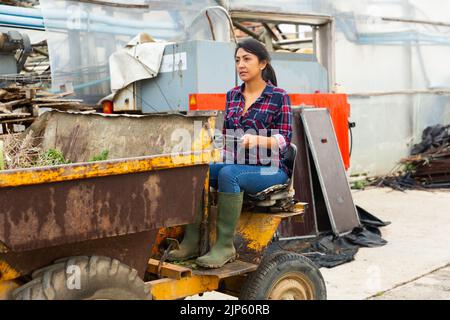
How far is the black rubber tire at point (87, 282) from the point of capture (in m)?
2.75

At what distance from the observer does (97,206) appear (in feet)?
9.53

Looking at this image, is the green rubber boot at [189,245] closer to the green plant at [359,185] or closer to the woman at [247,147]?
the woman at [247,147]

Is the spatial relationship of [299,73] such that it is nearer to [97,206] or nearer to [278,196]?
[278,196]

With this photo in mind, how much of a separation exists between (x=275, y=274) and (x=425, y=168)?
8180mm

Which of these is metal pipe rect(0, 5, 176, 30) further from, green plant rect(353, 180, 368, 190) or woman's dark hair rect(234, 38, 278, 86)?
green plant rect(353, 180, 368, 190)

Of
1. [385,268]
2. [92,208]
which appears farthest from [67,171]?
[385,268]

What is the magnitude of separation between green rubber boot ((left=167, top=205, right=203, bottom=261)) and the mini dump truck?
4cm

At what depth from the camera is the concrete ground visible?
5395 millimetres

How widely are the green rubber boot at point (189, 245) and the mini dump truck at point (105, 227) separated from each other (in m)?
0.04

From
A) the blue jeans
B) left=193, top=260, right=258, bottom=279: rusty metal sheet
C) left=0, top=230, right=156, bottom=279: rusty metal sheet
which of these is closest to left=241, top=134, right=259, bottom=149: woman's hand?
the blue jeans

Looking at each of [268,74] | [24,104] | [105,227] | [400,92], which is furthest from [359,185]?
[105,227]

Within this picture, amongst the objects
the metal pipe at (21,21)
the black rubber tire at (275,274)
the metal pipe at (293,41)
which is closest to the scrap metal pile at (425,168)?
the metal pipe at (293,41)
